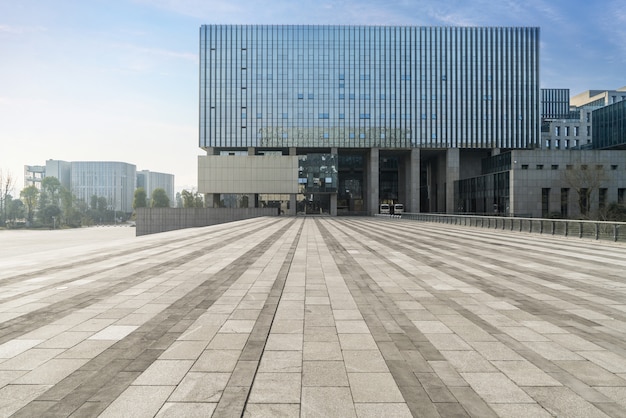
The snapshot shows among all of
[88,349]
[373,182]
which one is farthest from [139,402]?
[373,182]

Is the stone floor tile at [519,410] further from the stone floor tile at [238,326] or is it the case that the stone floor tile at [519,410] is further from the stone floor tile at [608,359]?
the stone floor tile at [238,326]

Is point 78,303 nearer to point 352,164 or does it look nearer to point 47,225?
point 352,164

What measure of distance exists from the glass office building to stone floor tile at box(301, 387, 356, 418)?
74.5m

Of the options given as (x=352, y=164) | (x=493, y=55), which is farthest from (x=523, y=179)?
(x=352, y=164)

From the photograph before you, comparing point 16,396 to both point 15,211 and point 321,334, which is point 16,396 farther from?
point 15,211

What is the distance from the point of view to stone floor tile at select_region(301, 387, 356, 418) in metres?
3.56

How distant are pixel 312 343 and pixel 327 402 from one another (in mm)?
1581

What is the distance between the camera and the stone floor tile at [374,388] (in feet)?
12.5

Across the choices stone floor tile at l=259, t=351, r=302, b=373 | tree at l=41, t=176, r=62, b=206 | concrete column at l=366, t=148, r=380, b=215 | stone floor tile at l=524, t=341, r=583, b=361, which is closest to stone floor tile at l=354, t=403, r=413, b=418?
stone floor tile at l=259, t=351, r=302, b=373

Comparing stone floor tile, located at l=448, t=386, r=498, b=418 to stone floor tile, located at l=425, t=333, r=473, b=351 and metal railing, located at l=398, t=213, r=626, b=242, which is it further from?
metal railing, located at l=398, t=213, r=626, b=242

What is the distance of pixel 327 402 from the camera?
3764mm

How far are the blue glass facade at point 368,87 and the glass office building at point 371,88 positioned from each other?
220 mm

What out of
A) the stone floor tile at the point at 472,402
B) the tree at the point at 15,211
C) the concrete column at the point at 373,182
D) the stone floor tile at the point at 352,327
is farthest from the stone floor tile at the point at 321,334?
the tree at the point at 15,211

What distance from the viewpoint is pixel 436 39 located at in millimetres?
76938
